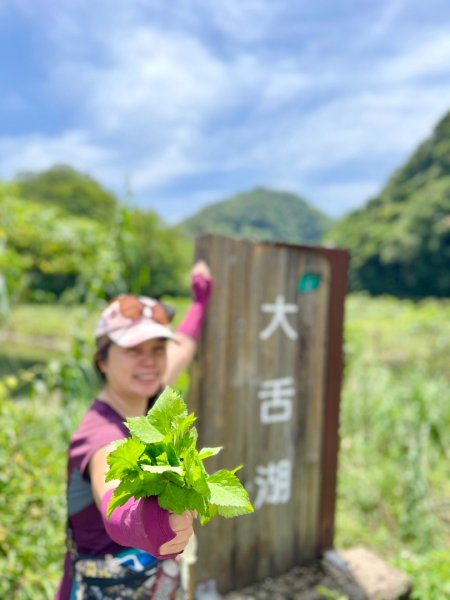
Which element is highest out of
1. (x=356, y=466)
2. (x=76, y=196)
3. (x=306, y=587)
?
(x=76, y=196)

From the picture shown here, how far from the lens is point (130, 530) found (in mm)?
832

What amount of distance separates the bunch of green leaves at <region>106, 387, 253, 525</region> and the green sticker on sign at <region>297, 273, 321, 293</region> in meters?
1.84

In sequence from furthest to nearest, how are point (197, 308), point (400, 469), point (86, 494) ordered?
point (400, 469), point (197, 308), point (86, 494)

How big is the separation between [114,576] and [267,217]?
88.3 m

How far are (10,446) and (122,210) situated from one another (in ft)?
4.34

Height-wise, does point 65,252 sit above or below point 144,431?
above

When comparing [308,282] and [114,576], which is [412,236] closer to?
[308,282]

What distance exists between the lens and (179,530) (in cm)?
79

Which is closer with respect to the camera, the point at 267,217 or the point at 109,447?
the point at 109,447

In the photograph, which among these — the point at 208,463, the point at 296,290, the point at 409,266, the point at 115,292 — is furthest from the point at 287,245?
the point at 409,266

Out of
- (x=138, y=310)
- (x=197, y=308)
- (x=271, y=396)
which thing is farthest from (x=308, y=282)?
(x=138, y=310)

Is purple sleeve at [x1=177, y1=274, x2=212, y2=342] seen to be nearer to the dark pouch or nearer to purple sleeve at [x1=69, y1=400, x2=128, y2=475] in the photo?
purple sleeve at [x1=69, y1=400, x2=128, y2=475]

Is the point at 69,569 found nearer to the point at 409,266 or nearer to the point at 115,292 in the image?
the point at 115,292

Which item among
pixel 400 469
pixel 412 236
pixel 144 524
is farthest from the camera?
pixel 412 236
